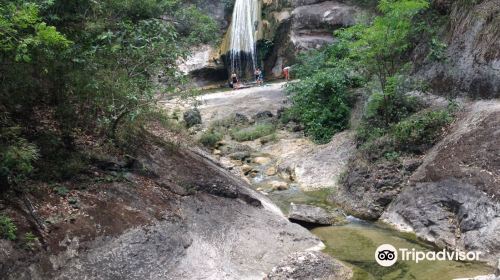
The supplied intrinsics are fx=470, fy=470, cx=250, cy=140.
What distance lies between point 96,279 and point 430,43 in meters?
11.8

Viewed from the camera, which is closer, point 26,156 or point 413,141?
point 26,156

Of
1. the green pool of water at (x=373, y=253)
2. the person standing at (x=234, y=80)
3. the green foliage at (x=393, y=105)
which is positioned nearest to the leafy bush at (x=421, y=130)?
the green foliage at (x=393, y=105)

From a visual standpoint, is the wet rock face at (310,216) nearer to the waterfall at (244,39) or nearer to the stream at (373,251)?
the stream at (373,251)

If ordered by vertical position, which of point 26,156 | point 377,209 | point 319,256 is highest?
point 26,156

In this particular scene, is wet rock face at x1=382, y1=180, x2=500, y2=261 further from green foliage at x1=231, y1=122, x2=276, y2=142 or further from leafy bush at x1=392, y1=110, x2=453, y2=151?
green foliage at x1=231, y1=122, x2=276, y2=142

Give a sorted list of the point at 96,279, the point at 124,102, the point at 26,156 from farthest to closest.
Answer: the point at 124,102, the point at 96,279, the point at 26,156

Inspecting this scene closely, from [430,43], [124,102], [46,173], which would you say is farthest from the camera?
[430,43]

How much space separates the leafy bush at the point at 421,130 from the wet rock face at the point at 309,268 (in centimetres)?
511

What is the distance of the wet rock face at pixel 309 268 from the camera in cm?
716

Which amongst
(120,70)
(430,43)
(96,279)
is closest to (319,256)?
(96,279)

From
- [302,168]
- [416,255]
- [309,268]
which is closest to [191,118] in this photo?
[302,168]

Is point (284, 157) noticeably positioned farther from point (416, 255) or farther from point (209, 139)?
point (416, 255)

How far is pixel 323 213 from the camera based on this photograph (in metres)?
10.4

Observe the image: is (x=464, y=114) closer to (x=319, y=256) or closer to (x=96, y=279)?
(x=319, y=256)
